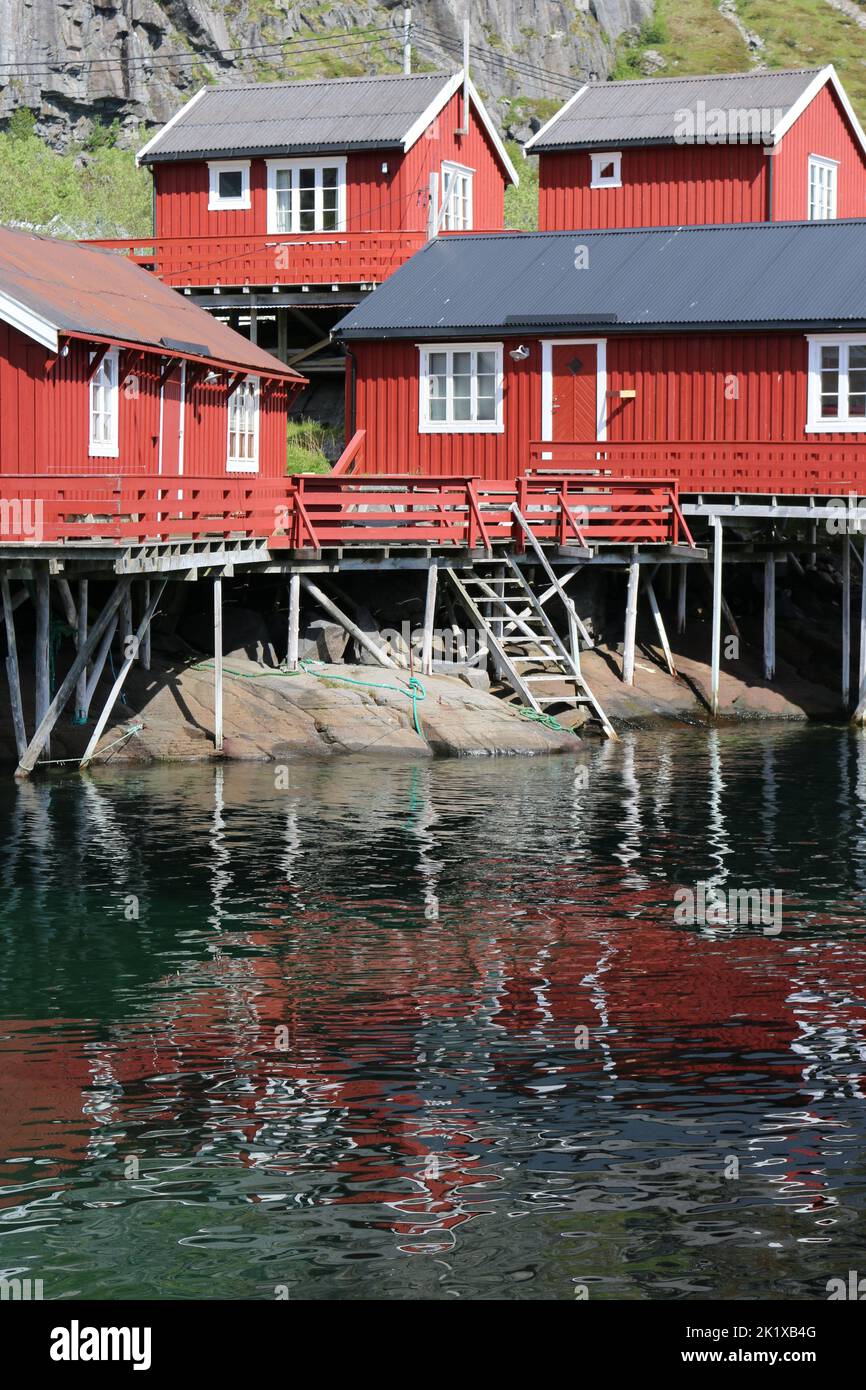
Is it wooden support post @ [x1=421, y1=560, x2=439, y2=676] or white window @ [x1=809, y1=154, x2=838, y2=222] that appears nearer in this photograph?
wooden support post @ [x1=421, y1=560, x2=439, y2=676]

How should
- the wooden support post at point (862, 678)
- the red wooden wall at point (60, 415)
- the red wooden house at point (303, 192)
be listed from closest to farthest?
the red wooden wall at point (60, 415) < the wooden support post at point (862, 678) < the red wooden house at point (303, 192)

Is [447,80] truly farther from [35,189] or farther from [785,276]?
[35,189]

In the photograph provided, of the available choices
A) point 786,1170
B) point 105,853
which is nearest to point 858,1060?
point 786,1170

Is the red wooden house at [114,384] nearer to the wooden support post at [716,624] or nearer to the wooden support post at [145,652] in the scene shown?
the wooden support post at [145,652]

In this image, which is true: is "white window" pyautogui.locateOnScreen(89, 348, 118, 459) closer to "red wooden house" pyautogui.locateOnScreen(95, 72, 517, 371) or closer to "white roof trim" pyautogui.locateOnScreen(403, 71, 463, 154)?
"red wooden house" pyautogui.locateOnScreen(95, 72, 517, 371)

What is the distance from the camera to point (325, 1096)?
14.2 meters

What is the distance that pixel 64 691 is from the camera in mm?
28672

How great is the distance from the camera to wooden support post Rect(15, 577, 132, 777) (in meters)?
28.5

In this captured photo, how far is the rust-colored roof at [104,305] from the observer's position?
3088 centimetres

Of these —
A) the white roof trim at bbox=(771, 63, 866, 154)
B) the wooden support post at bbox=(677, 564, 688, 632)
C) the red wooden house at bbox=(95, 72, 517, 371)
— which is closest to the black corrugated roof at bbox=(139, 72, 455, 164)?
the red wooden house at bbox=(95, 72, 517, 371)

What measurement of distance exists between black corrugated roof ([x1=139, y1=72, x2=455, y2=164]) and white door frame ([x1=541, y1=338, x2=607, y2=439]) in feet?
40.7

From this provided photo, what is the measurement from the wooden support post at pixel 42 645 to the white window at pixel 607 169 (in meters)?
28.6

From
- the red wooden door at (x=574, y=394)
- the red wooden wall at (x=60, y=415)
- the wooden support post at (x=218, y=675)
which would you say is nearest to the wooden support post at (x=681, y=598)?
the red wooden door at (x=574, y=394)
